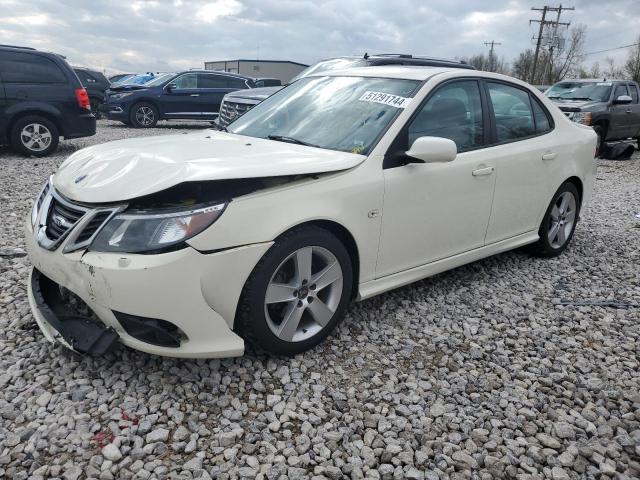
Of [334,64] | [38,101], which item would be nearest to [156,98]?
[38,101]

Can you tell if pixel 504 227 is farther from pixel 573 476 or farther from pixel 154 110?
pixel 154 110

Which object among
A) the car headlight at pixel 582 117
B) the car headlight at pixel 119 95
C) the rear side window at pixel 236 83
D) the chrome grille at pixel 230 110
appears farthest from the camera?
the rear side window at pixel 236 83

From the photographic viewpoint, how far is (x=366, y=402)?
2.70 m

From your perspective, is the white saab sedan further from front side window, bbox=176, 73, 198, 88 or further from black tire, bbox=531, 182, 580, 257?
front side window, bbox=176, 73, 198, 88

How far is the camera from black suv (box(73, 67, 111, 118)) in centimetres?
1603

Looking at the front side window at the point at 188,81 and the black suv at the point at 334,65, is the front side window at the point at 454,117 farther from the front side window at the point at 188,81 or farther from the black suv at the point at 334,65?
the front side window at the point at 188,81

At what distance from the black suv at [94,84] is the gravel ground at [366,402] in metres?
13.6

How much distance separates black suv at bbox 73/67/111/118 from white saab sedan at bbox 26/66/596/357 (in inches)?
543

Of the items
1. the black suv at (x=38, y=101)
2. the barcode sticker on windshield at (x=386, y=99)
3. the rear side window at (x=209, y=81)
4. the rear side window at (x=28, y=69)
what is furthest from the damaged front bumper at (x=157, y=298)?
the rear side window at (x=209, y=81)

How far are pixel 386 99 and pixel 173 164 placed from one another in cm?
150

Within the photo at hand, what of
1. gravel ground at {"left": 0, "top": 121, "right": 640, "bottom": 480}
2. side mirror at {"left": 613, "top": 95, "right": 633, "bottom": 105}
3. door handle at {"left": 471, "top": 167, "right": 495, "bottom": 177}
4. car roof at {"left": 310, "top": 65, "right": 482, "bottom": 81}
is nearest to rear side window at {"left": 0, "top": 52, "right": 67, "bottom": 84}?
gravel ground at {"left": 0, "top": 121, "right": 640, "bottom": 480}

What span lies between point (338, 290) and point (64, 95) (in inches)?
315

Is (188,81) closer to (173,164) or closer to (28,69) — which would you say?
(28,69)

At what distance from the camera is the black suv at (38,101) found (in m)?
8.74
